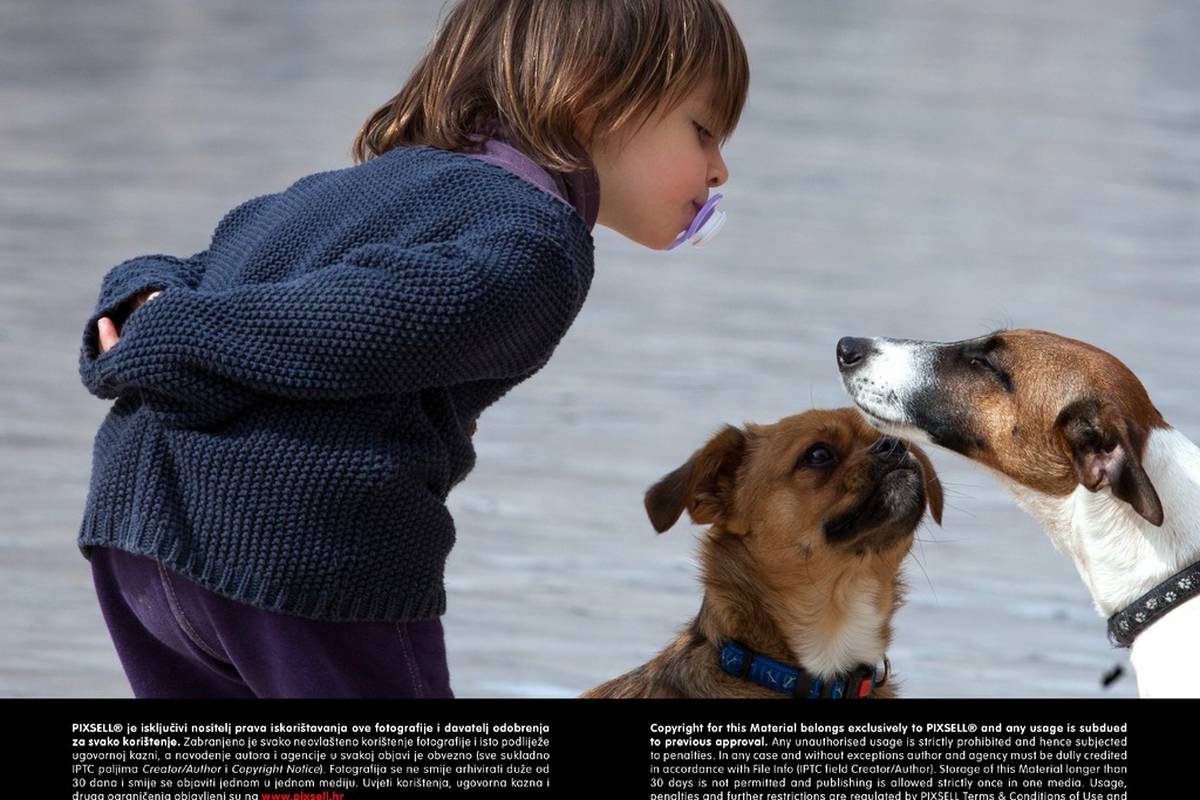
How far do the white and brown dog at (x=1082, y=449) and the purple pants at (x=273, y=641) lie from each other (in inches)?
41.6

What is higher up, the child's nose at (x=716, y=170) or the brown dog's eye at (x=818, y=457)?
the child's nose at (x=716, y=170)

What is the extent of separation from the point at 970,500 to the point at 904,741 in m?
2.68

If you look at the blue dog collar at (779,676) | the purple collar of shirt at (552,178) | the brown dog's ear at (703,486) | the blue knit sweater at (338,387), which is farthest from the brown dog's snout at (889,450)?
the blue knit sweater at (338,387)

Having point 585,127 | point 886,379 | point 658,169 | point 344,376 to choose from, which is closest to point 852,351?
point 886,379

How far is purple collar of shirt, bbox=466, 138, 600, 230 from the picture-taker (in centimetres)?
272

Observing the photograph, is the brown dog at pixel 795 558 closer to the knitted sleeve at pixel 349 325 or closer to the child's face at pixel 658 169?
the child's face at pixel 658 169

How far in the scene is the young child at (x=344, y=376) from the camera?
8.07 ft

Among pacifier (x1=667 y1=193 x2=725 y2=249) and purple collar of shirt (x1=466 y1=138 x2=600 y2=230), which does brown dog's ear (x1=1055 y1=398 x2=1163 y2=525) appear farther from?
purple collar of shirt (x1=466 y1=138 x2=600 y2=230)

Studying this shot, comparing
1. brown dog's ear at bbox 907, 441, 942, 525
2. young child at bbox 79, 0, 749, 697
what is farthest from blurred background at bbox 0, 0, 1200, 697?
young child at bbox 79, 0, 749, 697

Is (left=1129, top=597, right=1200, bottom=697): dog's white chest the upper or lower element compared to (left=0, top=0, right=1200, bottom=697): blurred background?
upper

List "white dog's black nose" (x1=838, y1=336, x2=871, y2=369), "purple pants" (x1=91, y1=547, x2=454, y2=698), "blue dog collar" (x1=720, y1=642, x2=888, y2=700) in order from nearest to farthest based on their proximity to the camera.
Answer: "purple pants" (x1=91, y1=547, x2=454, y2=698)
"blue dog collar" (x1=720, y1=642, x2=888, y2=700)
"white dog's black nose" (x1=838, y1=336, x2=871, y2=369)

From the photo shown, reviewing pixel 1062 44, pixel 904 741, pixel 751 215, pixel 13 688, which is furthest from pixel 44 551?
pixel 1062 44

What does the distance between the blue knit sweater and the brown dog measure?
0.76 metres

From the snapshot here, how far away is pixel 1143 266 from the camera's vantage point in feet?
27.9
